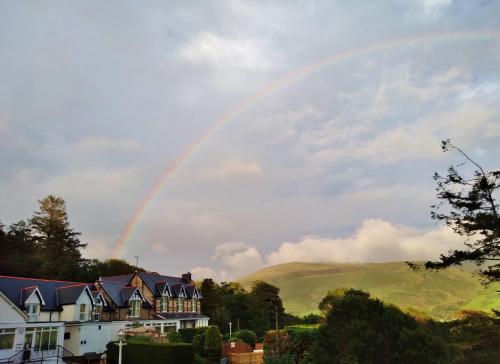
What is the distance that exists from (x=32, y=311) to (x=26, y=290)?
6.22 ft

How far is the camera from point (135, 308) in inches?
1948

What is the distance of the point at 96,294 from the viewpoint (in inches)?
1700

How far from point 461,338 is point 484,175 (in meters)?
10.2

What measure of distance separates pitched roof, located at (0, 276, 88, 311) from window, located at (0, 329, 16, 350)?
311 cm

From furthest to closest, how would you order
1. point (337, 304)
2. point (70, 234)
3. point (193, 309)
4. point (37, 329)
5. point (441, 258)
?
point (70, 234) < point (193, 309) < point (37, 329) < point (441, 258) < point (337, 304)

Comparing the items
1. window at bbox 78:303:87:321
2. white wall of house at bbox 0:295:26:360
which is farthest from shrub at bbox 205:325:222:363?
white wall of house at bbox 0:295:26:360

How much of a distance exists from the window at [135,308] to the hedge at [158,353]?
1677 centimetres

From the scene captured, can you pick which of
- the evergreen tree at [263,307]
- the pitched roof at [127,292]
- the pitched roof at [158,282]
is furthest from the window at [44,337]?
the evergreen tree at [263,307]

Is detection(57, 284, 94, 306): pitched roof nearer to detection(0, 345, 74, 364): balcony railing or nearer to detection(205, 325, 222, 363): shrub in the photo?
detection(0, 345, 74, 364): balcony railing

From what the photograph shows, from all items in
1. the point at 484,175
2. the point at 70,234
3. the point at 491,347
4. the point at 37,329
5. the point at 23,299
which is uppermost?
the point at 70,234

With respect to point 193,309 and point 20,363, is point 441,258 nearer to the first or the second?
point 20,363

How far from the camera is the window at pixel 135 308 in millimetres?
48684

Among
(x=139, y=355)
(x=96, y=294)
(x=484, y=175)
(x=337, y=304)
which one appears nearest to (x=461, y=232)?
(x=484, y=175)

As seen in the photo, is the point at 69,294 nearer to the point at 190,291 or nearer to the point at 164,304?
the point at 164,304
